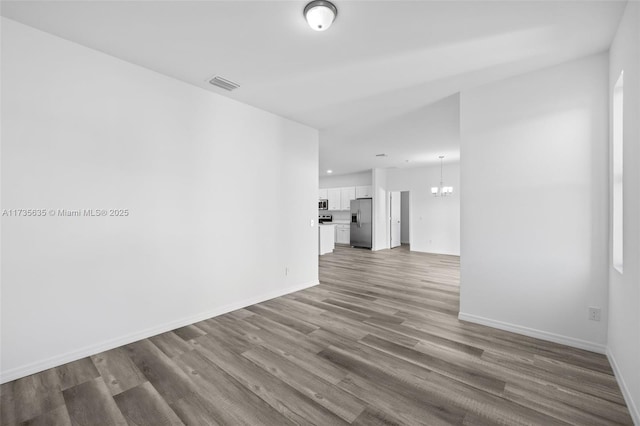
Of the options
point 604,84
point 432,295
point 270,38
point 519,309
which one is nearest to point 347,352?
point 519,309

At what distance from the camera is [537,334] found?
2.81 meters

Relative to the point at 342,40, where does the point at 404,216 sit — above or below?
below

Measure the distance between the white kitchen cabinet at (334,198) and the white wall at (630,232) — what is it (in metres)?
8.49

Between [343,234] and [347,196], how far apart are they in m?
1.43

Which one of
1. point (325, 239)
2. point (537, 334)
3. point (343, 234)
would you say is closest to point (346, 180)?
point (343, 234)

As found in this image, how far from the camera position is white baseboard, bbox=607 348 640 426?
166cm

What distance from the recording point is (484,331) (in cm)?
298

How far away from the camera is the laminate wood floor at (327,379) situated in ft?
5.76

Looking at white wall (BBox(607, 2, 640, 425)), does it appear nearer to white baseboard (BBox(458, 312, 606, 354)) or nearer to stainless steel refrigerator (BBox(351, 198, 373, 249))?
white baseboard (BBox(458, 312, 606, 354))

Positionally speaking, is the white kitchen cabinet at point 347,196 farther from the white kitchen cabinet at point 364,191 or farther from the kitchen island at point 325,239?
the kitchen island at point 325,239

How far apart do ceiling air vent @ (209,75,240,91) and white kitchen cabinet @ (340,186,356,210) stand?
285 inches

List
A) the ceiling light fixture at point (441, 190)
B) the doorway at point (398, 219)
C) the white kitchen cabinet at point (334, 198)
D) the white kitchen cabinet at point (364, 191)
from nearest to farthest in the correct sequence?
the ceiling light fixture at point (441, 190), the white kitchen cabinet at point (364, 191), the doorway at point (398, 219), the white kitchen cabinet at point (334, 198)

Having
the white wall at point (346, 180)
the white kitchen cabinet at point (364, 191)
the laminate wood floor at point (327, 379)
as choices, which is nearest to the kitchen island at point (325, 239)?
the white kitchen cabinet at point (364, 191)

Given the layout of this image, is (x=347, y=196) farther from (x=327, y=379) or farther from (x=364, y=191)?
(x=327, y=379)
